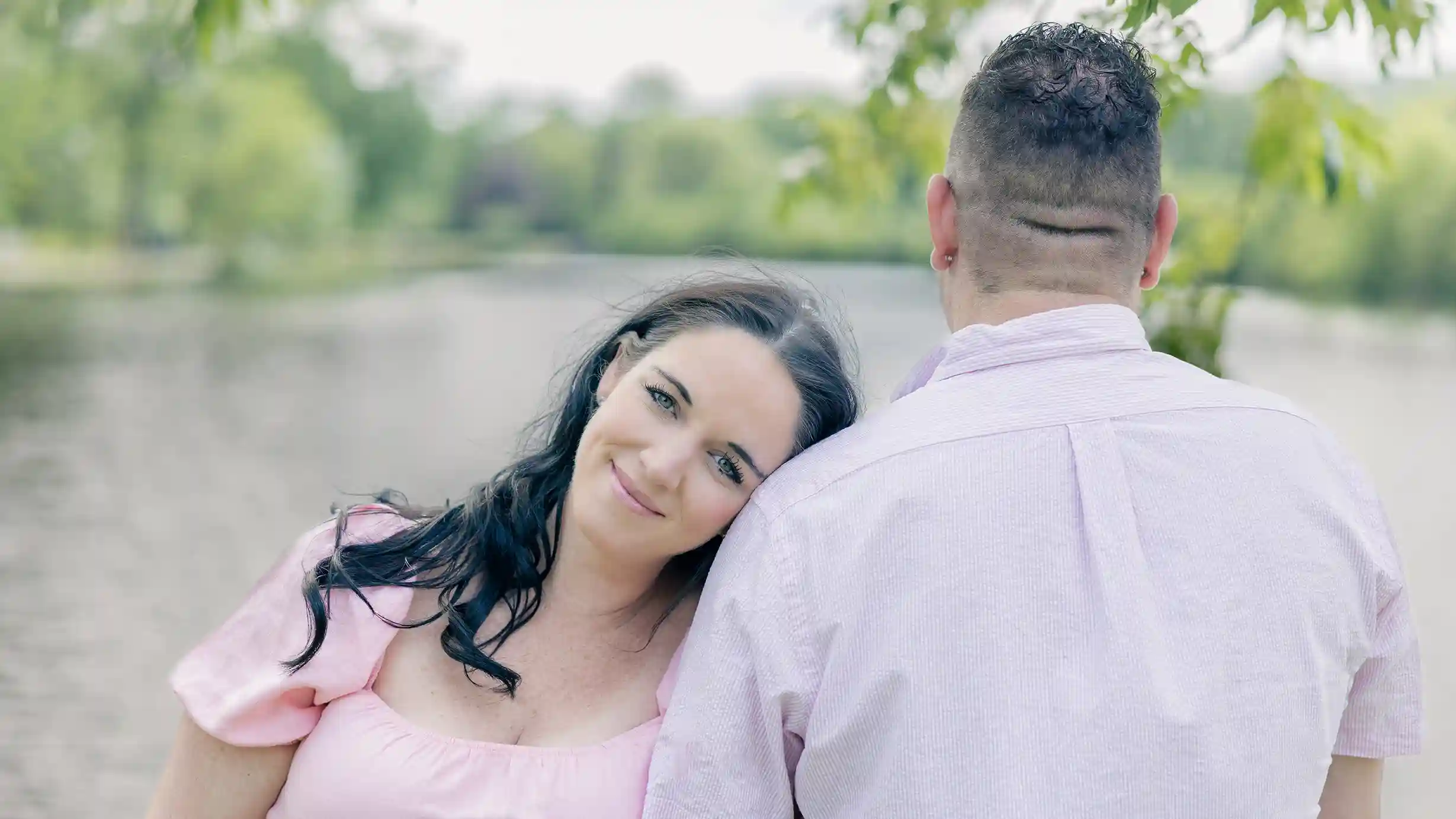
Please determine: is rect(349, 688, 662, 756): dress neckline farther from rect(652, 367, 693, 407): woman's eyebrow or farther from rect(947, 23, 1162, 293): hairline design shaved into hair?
rect(947, 23, 1162, 293): hairline design shaved into hair

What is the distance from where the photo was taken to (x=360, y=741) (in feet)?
4.97

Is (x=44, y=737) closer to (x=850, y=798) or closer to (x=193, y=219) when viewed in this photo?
(x=850, y=798)

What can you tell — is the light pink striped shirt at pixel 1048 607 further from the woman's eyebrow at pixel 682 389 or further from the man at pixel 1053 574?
the woman's eyebrow at pixel 682 389

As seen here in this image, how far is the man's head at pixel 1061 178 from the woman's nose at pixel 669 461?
0.33m

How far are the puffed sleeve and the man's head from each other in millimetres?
771

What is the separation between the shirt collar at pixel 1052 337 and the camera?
1304 mm

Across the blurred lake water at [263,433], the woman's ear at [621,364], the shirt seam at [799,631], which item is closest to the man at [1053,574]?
the shirt seam at [799,631]

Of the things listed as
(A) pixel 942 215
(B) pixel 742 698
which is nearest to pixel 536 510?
(B) pixel 742 698

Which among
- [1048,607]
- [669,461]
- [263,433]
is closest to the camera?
[1048,607]

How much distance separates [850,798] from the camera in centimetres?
127

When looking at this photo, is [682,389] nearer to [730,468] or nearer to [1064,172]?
[730,468]

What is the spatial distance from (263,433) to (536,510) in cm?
1117

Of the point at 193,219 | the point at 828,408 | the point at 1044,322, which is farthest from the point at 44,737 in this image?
the point at 193,219

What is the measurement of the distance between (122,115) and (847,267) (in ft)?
35.5
